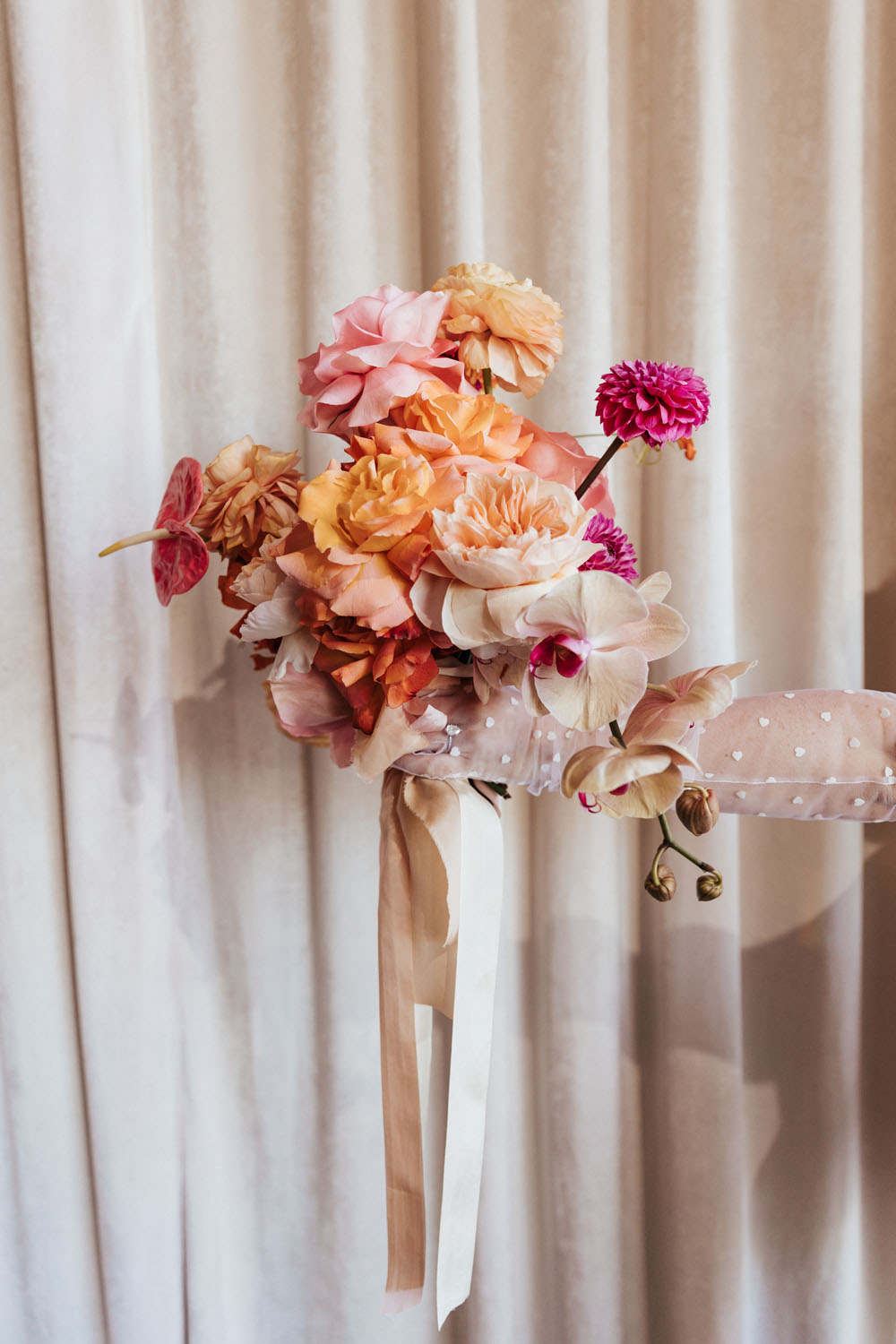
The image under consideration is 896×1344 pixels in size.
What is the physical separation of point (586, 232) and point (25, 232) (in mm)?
563

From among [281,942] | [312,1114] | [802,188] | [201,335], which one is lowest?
[312,1114]

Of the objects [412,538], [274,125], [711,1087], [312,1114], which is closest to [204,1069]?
[312,1114]

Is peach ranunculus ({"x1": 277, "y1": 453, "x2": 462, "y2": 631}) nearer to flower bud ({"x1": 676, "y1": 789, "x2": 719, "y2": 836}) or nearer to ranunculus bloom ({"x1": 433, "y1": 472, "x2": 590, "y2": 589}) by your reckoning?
ranunculus bloom ({"x1": 433, "y1": 472, "x2": 590, "y2": 589})

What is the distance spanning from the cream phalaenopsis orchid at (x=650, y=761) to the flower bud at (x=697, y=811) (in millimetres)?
48

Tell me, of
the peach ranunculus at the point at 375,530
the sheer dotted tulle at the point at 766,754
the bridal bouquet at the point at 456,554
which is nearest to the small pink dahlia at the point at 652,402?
the bridal bouquet at the point at 456,554

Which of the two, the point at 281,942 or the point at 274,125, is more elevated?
the point at 274,125

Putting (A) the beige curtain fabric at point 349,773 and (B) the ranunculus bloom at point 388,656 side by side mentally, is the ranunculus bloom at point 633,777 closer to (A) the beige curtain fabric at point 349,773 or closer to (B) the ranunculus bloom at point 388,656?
(B) the ranunculus bloom at point 388,656

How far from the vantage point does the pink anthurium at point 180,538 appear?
657 millimetres

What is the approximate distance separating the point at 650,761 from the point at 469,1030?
1.08 ft

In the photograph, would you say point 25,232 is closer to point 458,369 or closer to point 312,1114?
point 458,369

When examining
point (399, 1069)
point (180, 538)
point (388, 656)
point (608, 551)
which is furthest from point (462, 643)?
point (399, 1069)

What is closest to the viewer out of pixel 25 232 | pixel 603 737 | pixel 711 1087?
pixel 603 737

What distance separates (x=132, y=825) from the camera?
0.97 metres

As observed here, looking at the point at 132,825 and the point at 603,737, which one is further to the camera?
the point at 132,825
